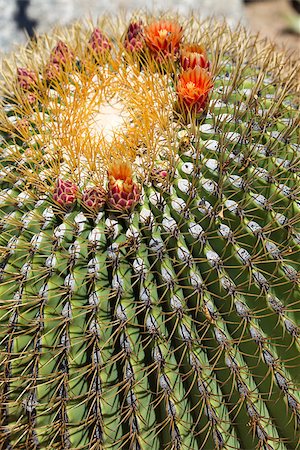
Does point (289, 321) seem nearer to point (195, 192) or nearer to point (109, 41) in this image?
point (195, 192)

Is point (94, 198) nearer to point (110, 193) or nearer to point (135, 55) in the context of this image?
point (110, 193)

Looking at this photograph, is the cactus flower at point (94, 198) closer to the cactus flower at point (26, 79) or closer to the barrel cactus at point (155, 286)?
the barrel cactus at point (155, 286)

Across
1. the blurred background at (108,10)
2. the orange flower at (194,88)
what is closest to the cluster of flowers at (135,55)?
the orange flower at (194,88)

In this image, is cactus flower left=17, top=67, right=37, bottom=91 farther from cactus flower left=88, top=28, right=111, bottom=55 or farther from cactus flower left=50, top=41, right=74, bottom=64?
cactus flower left=88, top=28, right=111, bottom=55

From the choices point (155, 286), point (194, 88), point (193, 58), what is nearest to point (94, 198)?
point (155, 286)

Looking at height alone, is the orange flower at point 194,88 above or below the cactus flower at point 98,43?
above

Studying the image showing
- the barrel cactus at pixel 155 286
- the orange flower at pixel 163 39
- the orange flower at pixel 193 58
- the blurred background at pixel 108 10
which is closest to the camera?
the barrel cactus at pixel 155 286

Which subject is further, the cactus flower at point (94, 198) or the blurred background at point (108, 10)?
the blurred background at point (108, 10)

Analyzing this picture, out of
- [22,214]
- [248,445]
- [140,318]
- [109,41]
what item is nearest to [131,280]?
[140,318]
